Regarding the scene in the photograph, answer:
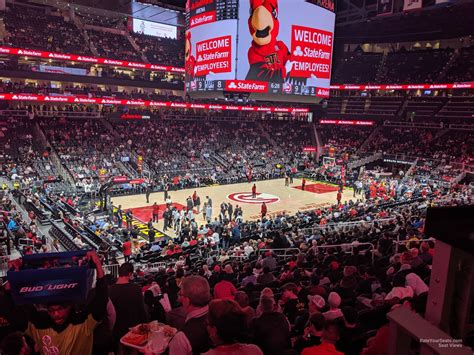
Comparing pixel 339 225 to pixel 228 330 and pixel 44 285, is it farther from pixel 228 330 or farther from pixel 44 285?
pixel 44 285

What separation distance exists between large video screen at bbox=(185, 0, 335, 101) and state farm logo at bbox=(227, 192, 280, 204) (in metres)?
7.12

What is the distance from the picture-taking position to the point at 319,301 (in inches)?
181

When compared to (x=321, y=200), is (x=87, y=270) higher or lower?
higher

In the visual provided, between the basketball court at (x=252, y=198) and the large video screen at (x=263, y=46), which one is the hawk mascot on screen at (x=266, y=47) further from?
the basketball court at (x=252, y=198)

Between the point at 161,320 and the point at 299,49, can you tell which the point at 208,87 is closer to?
the point at 299,49

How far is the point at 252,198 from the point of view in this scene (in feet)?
88.7

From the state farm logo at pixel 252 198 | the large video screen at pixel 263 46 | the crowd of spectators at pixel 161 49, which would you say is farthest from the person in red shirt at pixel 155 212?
the crowd of spectators at pixel 161 49

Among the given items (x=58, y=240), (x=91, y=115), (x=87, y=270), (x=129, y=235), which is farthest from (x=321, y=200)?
(x=87, y=270)

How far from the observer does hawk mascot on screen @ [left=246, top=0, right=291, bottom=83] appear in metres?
20.8

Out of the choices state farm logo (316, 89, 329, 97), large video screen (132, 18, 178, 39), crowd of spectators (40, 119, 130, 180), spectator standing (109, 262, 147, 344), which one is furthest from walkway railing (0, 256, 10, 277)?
large video screen (132, 18, 178, 39)

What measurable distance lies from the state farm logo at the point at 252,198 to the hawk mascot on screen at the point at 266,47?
833 cm

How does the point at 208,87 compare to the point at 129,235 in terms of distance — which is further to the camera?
the point at 208,87

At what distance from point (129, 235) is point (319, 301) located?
1308 centimetres

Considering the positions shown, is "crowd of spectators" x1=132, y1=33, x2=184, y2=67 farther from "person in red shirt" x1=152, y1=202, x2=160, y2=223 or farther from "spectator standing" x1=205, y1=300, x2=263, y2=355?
"spectator standing" x1=205, y1=300, x2=263, y2=355
